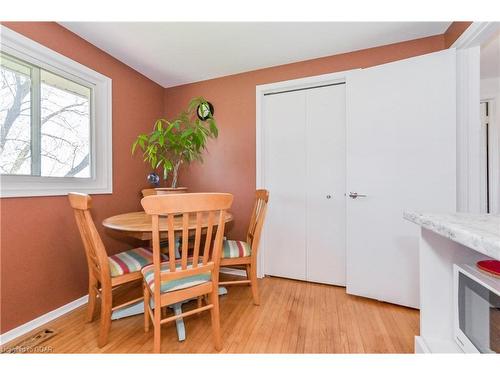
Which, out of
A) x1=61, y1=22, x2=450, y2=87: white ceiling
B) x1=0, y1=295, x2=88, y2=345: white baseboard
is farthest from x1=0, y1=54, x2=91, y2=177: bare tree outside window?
x1=0, y1=295, x2=88, y2=345: white baseboard

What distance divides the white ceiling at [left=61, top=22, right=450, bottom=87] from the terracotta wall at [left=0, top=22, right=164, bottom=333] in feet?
0.57

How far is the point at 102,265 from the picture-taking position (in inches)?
51.8

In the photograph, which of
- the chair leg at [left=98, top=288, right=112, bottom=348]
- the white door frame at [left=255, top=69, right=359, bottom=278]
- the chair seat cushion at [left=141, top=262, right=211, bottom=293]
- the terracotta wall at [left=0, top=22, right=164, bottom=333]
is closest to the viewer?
the chair seat cushion at [left=141, top=262, right=211, bottom=293]

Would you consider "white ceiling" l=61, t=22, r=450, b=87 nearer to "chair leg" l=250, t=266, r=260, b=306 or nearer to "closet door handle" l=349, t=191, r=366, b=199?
"closet door handle" l=349, t=191, r=366, b=199

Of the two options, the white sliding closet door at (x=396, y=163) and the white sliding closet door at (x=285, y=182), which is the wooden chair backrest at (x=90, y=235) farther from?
the white sliding closet door at (x=396, y=163)

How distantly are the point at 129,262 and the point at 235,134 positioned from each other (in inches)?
66.3

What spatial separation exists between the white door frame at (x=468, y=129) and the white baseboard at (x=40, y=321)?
3.16m

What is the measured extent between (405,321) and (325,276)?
0.74 meters

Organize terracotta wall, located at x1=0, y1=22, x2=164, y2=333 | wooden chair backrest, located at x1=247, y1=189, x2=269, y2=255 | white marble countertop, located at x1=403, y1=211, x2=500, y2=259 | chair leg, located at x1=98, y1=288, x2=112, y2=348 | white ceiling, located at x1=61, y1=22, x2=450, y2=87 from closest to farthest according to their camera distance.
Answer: white marble countertop, located at x1=403, y1=211, x2=500, y2=259 < chair leg, located at x1=98, y1=288, x2=112, y2=348 < terracotta wall, located at x1=0, y1=22, x2=164, y2=333 < white ceiling, located at x1=61, y1=22, x2=450, y2=87 < wooden chair backrest, located at x1=247, y1=189, x2=269, y2=255

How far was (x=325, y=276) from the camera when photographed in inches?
89.1

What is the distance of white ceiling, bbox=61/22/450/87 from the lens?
1.75 m

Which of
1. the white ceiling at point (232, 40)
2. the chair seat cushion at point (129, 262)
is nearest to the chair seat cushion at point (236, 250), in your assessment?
the chair seat cushion at point (129, 262)
